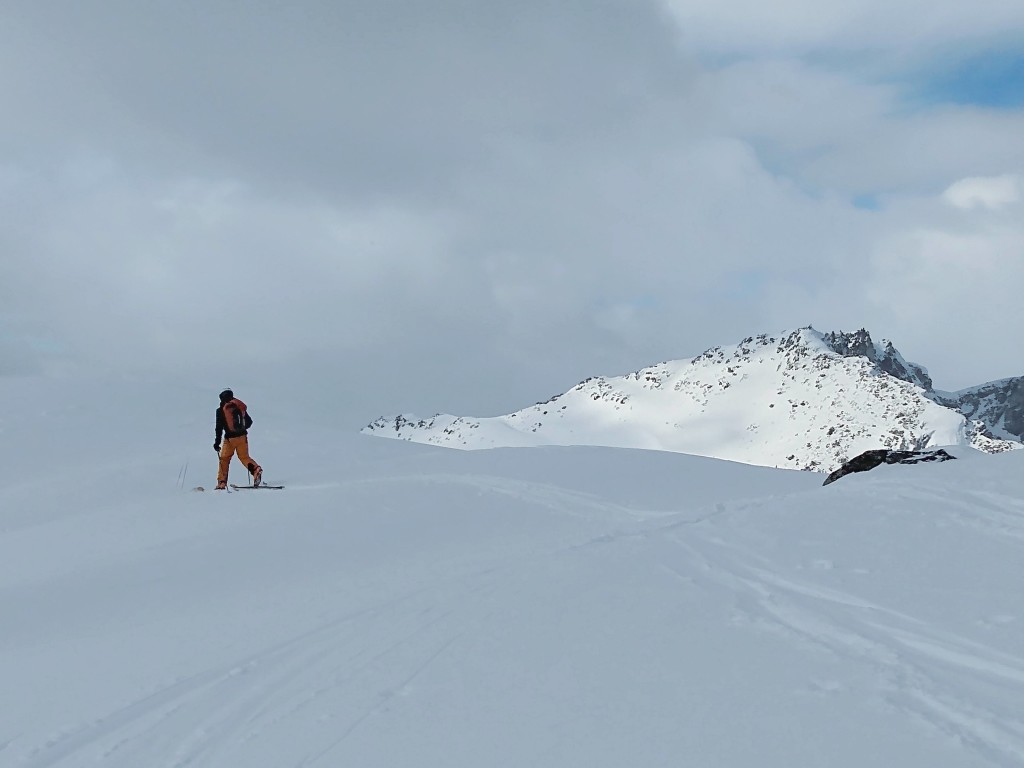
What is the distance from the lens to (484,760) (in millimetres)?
4715

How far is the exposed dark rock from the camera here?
18.7 meters

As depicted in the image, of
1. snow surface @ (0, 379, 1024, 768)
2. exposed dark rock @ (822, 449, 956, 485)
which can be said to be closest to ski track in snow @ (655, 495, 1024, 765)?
snow surface @ (0, 379, 1024, 768)

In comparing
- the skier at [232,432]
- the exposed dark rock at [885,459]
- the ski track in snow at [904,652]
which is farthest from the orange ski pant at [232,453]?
the exposed dark rock at [885,459]

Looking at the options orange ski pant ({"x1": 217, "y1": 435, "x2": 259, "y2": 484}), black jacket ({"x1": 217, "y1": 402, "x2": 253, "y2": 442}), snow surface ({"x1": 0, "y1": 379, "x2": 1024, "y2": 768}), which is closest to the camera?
snow surface ({"x1": 0, "y1": 379, "x2": 1024, "y2": 768})

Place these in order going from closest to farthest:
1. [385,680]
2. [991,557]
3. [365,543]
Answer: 1. [385,680]
2. [991,557]
3. [365,543]

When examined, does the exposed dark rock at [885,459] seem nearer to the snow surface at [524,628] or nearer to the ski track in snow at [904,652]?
the snow surface at [524,628]

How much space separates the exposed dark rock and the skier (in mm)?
12386

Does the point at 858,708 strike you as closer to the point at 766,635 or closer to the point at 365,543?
the point at 766,635

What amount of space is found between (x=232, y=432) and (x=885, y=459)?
14.7 m

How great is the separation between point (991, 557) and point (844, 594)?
2.07 metres

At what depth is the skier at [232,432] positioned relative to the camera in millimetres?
16750

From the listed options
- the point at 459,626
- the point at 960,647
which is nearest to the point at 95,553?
the point at 459,626

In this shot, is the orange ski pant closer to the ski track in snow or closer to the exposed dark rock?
the ski track in snow

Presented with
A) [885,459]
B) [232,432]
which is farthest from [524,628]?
[885,459]
